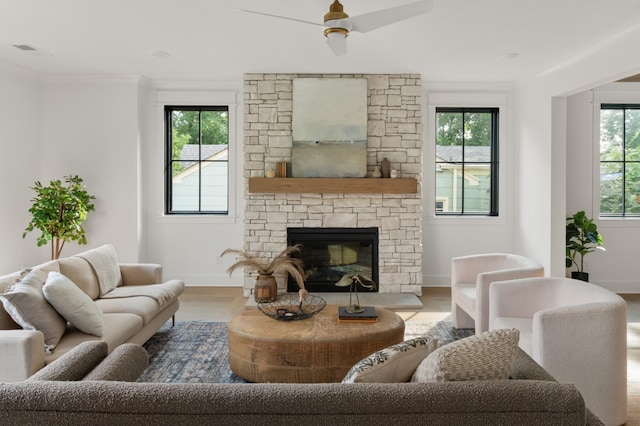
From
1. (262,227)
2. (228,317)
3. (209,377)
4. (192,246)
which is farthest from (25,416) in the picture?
(192,246)

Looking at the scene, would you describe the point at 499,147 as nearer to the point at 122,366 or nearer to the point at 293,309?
the point at 293,309

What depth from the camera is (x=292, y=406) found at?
1227 mm

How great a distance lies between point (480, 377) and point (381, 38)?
3.48m

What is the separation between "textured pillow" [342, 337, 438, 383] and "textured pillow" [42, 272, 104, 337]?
203cm

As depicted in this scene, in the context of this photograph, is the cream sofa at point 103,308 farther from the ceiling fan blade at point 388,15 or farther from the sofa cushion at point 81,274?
the ceiling fan blade at point 388,15

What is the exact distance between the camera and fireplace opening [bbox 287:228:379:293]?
18.8ft

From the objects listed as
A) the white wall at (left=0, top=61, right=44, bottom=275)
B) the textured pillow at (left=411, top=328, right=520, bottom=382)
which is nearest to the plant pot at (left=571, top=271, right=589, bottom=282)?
the textured pillow at (left=411, top=328, right=520, bottom=382)

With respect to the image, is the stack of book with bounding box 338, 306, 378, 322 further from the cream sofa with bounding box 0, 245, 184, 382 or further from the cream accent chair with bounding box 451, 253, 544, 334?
the cream sofa with bounding box 0, 245, 184, 382

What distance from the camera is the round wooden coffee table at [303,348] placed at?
2891 millimetres

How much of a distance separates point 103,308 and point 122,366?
6.75 ft

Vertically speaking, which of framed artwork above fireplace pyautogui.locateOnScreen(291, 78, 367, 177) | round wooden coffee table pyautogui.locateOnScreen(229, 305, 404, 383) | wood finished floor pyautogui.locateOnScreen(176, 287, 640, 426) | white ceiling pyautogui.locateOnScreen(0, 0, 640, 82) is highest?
white ceiling pyautogui.locateOnScreen(0, 0, 640, 82)

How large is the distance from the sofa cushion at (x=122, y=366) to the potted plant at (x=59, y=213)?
395cm

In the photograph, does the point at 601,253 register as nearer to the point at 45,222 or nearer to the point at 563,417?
the point at 563,417

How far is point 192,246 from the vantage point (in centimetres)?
614
